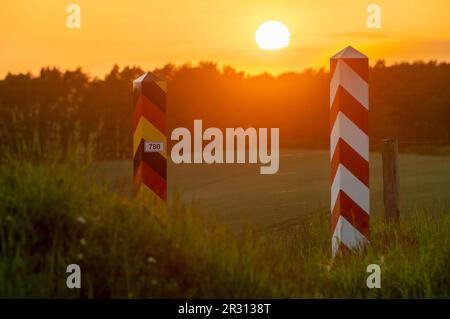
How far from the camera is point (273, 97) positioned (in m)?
50.2

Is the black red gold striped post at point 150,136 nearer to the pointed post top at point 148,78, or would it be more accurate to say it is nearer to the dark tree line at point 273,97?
the pointed post top at point 148,78

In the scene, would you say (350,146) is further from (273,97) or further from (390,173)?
(273,97)

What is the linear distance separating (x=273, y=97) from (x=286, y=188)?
1179 inches

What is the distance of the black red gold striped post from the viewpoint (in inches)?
328

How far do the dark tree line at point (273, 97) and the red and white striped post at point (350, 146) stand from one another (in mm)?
24360

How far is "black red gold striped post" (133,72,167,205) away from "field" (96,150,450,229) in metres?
0.64

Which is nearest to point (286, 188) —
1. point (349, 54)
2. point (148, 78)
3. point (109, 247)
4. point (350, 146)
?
point (350, 146)

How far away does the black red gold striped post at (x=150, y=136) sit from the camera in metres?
8.33

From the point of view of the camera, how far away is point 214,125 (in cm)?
4616

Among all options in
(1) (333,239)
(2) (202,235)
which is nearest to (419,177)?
(1) (333,239)

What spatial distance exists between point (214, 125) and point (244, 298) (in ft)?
133

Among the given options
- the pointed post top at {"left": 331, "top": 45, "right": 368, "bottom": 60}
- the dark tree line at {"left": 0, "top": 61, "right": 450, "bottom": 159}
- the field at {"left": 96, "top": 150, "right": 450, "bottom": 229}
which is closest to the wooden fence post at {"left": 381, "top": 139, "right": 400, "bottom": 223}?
the field at {"left": 96, "top": 150, "right": 450, "bottom": 229}
